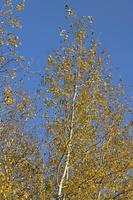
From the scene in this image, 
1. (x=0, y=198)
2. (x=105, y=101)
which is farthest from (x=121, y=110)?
(x=0, y=198)

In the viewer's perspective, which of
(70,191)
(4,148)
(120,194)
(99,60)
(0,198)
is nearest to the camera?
(0,198)

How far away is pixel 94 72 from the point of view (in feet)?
92.2

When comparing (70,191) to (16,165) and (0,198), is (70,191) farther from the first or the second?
(16,165)

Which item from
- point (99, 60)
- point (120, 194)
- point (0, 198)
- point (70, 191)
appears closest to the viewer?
point (0, 198)

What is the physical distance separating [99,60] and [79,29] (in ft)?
6.89

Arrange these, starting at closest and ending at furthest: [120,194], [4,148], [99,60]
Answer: [120,194]
[99,60]
[4,148]

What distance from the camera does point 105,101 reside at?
28.3 meters

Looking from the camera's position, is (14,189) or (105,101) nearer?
(14,189)

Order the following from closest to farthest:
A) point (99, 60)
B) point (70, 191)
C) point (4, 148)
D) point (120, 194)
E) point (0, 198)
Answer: point (0, 198)
point (70, 191)
point (120, 194)
point (99, 60)
point (4, 148)

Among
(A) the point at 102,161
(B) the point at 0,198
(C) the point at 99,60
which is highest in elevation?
(C) the point at 99,60

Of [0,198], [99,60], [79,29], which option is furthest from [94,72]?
[0,198]

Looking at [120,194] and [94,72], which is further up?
[94,72]

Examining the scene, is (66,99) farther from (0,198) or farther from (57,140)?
(0,198)

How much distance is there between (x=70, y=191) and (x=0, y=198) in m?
4.12
